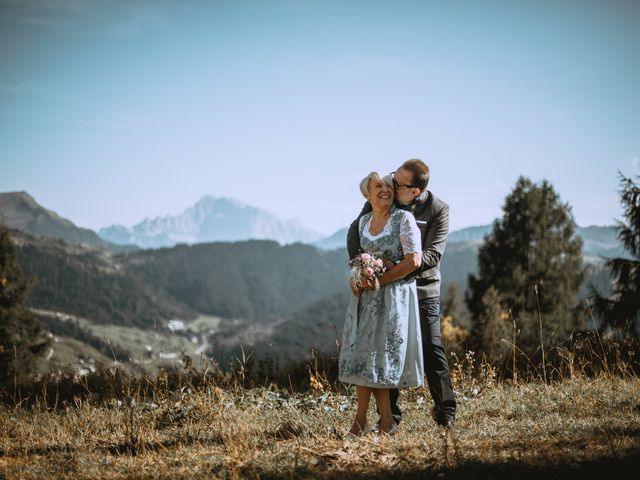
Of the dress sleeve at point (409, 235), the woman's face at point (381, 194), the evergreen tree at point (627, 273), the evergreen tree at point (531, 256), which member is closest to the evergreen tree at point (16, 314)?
the evergreen tree at point (531, 256)

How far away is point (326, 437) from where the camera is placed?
4535 mm

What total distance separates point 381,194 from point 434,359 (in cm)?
153

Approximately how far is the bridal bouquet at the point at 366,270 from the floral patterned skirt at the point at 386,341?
15 centimetres

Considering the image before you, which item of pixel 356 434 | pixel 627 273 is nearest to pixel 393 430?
pixel 356 434

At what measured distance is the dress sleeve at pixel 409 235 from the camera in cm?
434

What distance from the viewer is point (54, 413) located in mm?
6480

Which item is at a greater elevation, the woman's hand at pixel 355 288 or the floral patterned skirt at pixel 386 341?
the woman's hand at pixel 355 288

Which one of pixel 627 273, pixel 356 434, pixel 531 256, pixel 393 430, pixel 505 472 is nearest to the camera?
pixel 505 472

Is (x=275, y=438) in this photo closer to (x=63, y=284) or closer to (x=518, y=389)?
(x=518, y=389)

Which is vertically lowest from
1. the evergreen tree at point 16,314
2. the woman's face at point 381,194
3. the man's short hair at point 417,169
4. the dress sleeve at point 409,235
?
the evergreen tree at point 16,314

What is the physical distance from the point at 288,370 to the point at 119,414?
365 cm

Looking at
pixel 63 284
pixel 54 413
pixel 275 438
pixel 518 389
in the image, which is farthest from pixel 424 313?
pixel 63 284

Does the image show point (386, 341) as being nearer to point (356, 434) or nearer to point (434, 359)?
point (434, 359)

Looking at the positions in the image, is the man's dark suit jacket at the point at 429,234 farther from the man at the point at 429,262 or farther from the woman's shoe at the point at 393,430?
the woman's shoe at the point at 393,430
